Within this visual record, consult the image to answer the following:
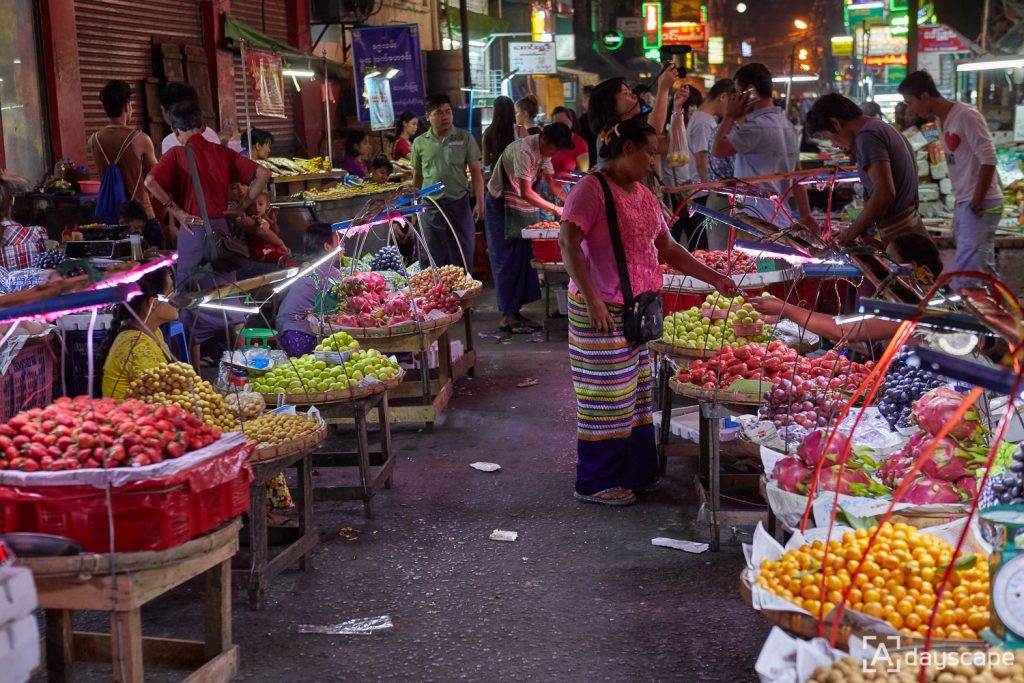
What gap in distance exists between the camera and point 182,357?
8.44 m

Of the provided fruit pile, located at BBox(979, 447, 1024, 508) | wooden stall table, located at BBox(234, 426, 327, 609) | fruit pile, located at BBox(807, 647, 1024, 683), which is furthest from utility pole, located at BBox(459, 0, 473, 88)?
fruit pile, located at BBox(807, 647, 1024, 683)

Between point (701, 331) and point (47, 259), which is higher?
point (47, 259)

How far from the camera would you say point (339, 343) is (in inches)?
278

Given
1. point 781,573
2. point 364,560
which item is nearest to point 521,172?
point 364,560

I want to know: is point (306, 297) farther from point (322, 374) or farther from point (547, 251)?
point (547, 251)

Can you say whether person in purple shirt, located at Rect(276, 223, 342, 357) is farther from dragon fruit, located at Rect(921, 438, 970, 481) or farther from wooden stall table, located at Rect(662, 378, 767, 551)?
dragon fruit, located at Rect(921, 438, 970, 481)

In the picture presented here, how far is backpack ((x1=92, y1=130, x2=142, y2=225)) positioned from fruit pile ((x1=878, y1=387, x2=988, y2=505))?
6966mm

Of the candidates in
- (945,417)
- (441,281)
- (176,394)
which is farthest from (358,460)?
(945,417)

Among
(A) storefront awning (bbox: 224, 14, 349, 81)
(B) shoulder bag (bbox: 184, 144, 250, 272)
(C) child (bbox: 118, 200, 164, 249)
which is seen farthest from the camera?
(A) storefront awning (bbox: 224, 14, 349, 81)

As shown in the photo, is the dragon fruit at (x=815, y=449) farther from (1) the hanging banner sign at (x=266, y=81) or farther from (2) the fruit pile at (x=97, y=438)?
(1) the hanging banner sign at (x=266, y=81)

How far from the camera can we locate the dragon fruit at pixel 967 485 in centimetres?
402

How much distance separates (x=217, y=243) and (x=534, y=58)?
14927 mm

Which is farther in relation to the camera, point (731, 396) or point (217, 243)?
point (217, 243)

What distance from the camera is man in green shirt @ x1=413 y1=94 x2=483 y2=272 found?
36.7 ft
